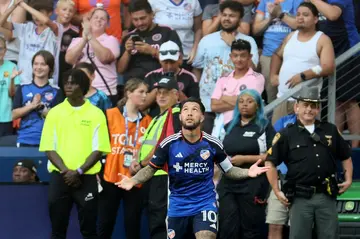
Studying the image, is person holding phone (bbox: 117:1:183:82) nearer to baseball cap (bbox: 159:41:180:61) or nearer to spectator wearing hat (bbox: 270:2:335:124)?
baseball cap (bbox: 159:41:180:61)

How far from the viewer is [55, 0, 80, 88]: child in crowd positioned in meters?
14.8

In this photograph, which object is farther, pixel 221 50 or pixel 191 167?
pixel 221 50

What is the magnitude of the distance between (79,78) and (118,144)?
0.99 metres

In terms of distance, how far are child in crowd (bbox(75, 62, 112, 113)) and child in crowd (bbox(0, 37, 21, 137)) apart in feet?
4.22

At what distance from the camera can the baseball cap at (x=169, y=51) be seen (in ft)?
44.2

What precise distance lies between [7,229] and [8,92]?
2188 millimetres

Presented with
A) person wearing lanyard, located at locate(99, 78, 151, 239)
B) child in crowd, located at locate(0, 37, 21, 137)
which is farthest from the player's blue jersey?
child in crowd, located at locate(0, 37, 21, 137)

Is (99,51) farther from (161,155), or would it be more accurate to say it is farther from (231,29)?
(161,155)

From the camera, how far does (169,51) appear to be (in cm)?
1348

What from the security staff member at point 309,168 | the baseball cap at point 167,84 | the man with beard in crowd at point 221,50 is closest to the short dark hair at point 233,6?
the man with beard in crowd at point 221,50

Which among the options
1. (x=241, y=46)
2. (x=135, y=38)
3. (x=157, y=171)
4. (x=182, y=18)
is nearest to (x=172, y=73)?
(x=241, y=46)

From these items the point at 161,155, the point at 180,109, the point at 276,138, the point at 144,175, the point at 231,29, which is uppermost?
the point at 231,29

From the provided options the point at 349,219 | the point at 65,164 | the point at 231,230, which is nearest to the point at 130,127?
the point at 65,164

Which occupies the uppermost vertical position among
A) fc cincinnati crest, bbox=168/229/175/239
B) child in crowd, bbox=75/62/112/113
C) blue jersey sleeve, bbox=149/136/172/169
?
child in crowd, bbox=75/62/112/113
